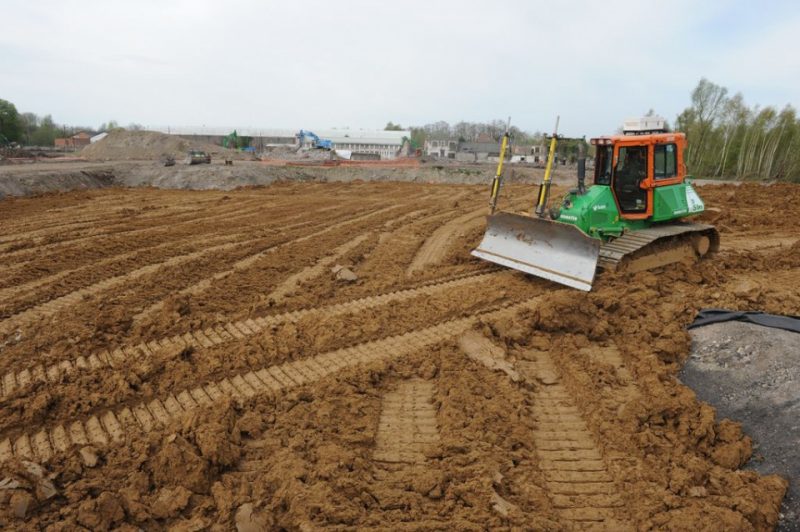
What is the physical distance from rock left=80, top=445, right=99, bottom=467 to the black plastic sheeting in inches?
248

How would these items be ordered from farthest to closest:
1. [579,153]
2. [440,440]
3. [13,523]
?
[579,153]
[440,440]
[13,523]

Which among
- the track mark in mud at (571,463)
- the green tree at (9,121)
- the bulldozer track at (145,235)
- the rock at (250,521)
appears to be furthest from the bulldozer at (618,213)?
the green tree at (9,121)

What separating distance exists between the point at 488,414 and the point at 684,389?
197 centimetres

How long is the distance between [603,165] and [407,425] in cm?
625

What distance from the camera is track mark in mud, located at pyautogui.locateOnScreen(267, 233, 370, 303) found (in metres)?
7.40

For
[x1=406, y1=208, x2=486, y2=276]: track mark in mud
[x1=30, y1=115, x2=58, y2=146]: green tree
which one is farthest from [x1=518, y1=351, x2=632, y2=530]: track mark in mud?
[x1=30, y1=115, x2=58, y2=146]: green tree

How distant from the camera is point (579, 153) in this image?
7961 millimetres

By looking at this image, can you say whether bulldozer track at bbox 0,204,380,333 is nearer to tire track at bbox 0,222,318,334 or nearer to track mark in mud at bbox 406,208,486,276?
tire track at bbox 0,222,318,334

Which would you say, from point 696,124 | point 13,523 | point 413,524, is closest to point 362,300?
point 413,524

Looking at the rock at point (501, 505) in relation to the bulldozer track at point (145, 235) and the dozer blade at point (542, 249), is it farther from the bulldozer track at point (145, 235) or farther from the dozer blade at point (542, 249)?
the bulldozer track at point (145, 235)

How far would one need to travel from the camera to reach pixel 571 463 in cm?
394

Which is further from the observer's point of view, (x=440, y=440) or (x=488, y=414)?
(x=488, y=414)

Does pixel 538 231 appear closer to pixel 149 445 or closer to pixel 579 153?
pixel 579 153

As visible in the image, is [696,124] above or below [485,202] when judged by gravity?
above
